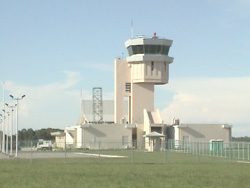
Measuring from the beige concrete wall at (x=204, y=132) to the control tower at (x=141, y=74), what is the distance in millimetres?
5431

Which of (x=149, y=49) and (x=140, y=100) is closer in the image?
(x=149, y=49)

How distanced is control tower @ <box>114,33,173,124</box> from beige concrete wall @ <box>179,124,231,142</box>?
543 centimetres

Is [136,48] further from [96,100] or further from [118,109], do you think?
[96,100]

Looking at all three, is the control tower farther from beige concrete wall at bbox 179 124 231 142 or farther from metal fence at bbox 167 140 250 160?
metal fence at bbox 167 140 250 160

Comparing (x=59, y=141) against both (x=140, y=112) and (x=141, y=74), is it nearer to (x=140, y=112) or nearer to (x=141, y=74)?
(x=140, y=112)

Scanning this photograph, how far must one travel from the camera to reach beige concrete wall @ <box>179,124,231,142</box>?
96812mm

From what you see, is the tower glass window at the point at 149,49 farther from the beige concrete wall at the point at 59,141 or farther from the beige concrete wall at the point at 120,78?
the beige concrete wall at the point at 59,141

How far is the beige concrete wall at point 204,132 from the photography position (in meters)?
96.8

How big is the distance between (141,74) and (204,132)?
15121mm

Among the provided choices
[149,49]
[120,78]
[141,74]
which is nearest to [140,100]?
[141,74]

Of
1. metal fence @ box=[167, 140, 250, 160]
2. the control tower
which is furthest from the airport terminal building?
metal fence @ box=[167, 140, 250, 160]

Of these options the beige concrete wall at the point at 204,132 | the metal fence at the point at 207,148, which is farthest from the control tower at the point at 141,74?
the metal fence at the point at 207,148

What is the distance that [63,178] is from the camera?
2959 centimetres

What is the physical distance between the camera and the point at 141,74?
101062mm
